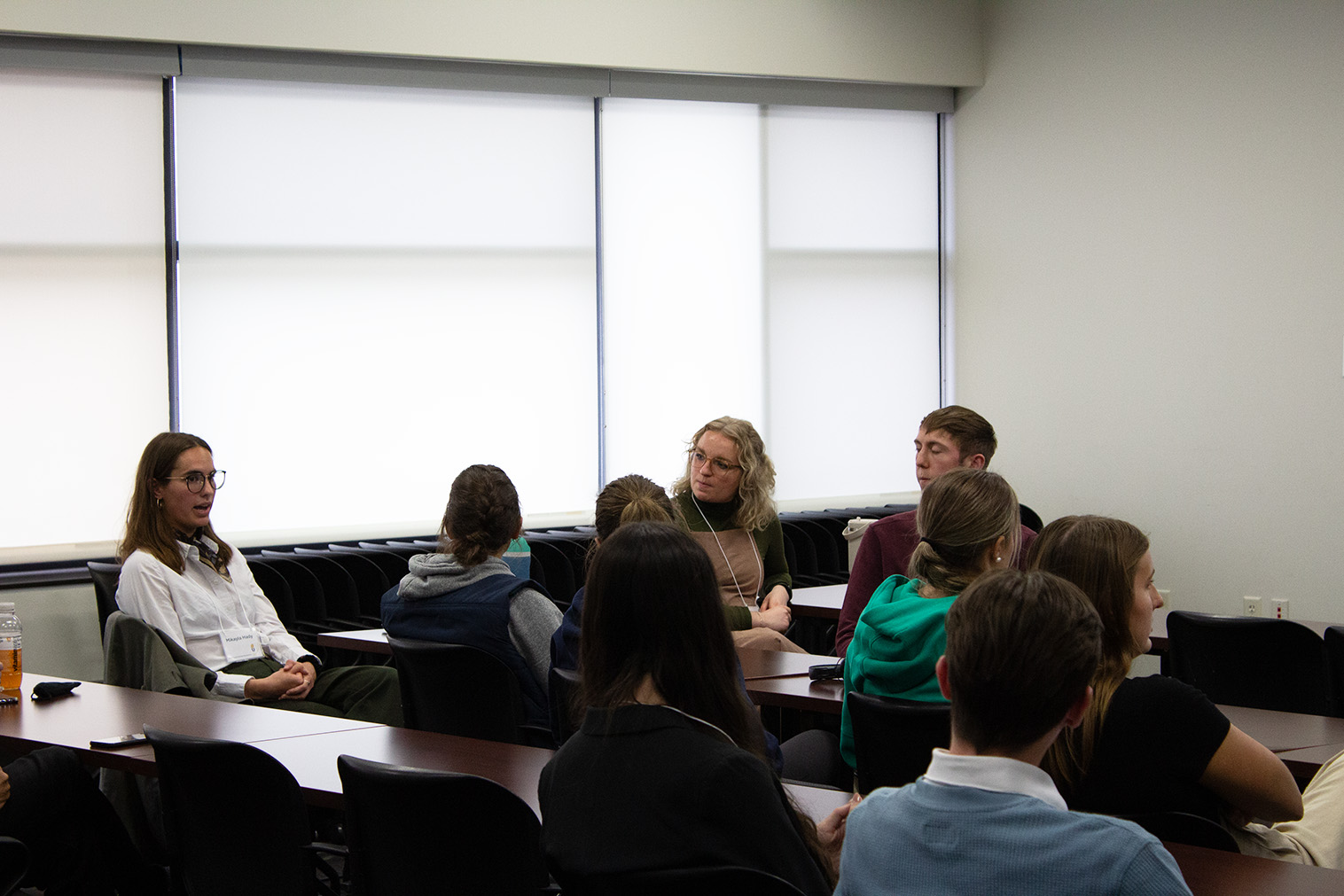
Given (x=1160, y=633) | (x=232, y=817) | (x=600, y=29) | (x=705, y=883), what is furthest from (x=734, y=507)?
(x=705, y=883)

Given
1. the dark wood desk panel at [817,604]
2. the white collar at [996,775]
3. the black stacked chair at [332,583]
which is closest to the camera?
the white collar at [996,775]

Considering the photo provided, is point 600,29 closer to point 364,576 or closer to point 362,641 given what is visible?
point 364,576

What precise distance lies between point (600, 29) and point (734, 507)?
276 centimetres

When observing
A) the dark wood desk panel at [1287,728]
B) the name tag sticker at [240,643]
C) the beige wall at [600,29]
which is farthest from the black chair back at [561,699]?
the beige wall at [600,29]

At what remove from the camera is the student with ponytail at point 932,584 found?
241 centimetres

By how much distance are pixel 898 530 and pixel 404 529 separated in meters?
2.84

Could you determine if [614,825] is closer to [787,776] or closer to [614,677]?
[614,677]

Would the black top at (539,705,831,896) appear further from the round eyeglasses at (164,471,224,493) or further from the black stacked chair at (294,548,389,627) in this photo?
the black stacked chair at (294,548,389,627)

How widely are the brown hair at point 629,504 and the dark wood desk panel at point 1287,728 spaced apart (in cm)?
137

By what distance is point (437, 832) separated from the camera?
6.39 ft

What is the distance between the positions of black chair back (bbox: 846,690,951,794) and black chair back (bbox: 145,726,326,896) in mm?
1050

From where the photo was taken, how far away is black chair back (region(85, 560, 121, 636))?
449cm

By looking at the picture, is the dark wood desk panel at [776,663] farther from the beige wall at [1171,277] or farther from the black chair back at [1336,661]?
the beige wall at [1171,277]

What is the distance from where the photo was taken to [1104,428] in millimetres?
6316
